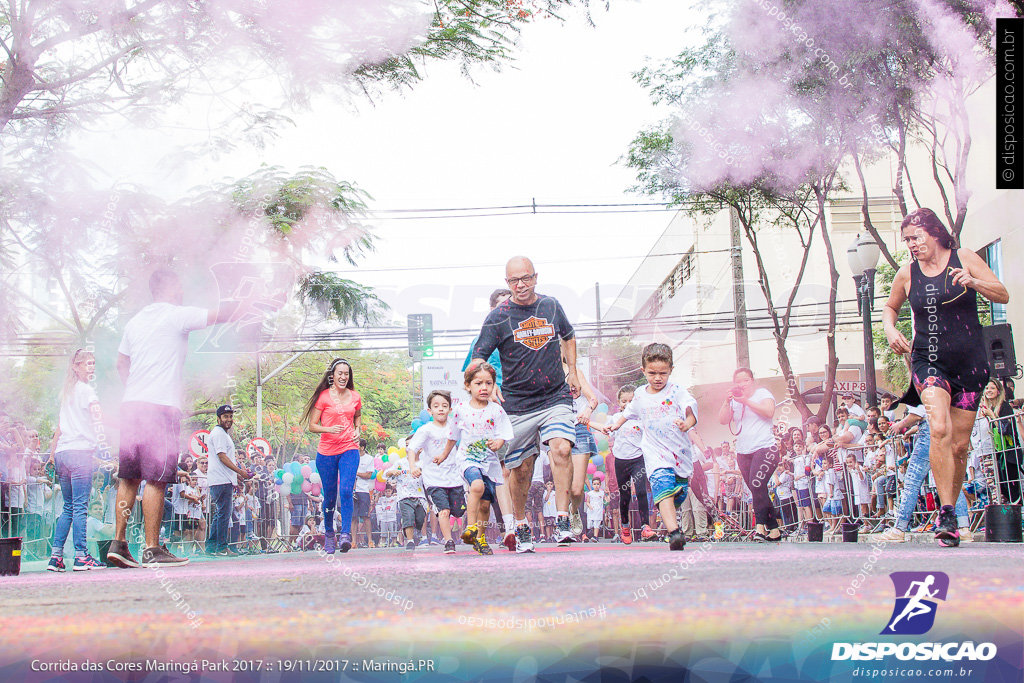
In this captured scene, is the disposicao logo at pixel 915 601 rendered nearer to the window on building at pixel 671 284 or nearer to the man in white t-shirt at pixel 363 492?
the window on building at pixel 671 284

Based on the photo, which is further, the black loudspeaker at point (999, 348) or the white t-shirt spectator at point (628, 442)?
the white t-shirt spectator at point (628, 442)

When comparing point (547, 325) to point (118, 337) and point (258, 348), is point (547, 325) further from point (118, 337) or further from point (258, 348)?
point (118, 337)

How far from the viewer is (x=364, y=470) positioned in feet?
18.4

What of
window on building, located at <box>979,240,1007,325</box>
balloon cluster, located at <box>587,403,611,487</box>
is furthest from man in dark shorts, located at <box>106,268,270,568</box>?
window on building, located at <box>979,240,1007,325</box>

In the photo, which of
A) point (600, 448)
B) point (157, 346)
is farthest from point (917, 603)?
point (600, 448)

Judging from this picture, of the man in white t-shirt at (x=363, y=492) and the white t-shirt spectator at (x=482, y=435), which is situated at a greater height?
the white t-shirt spectator at (x=482, y=435)

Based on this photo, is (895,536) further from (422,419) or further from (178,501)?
(178,501)

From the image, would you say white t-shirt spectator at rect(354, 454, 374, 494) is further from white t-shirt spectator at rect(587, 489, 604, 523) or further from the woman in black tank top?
white t-shirt spectator at rect(587, 489, 604, 523)

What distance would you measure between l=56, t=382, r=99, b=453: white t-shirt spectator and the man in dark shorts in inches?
18.7

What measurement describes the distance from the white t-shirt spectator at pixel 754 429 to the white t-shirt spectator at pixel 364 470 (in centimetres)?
236

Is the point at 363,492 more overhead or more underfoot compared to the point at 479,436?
more underfoot

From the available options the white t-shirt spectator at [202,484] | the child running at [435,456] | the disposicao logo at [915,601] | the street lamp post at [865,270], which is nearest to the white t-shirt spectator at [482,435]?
the child running at [435,456]

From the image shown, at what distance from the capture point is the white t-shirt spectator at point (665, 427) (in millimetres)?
4941

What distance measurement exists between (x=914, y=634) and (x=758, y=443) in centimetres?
337
